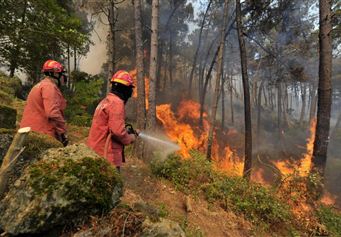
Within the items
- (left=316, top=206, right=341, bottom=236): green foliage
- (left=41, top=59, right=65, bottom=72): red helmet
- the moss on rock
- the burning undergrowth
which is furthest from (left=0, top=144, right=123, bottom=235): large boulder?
(left=316, top=206, right=341, bottom=236): green foliage

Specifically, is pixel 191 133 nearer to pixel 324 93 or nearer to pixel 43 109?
pixel 324 93

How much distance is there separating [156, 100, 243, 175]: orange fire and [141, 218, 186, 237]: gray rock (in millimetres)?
16357

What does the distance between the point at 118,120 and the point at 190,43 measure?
36.5 metres

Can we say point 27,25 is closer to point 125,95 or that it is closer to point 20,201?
point 125,95

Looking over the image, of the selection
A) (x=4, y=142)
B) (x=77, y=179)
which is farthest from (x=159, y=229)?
(x=4, y=142)

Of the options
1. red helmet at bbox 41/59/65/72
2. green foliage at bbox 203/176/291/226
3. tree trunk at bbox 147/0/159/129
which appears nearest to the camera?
red helmet at bbox 41/59/65/72

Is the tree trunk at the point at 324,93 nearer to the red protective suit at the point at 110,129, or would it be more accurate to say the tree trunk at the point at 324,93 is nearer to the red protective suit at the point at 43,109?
the red protective suit at the point at 110,129

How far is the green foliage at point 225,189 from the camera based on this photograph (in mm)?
6793

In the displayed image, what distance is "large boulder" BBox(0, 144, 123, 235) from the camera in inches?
99.3

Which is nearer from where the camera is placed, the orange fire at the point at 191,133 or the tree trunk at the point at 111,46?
the tree trunk at the point at 111,46

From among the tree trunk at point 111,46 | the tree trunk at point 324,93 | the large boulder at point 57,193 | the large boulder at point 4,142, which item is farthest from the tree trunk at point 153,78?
the large boulder at point 57,193

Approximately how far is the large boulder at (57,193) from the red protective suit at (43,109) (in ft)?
4.16

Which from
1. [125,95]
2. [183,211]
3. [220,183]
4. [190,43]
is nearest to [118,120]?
[125,95]

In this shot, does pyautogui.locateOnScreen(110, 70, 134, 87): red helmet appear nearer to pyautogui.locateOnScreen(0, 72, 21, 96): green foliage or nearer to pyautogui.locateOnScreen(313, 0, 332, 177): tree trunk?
pyautogui.locateOnScreen(313, 0, 332, 177): tree trunk
